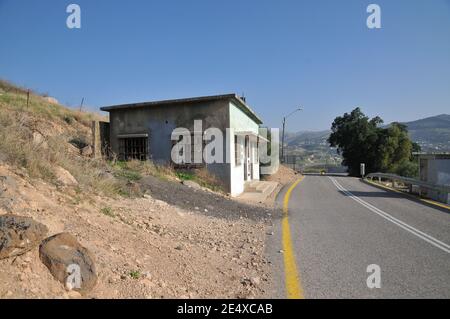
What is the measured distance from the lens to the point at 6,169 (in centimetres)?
551

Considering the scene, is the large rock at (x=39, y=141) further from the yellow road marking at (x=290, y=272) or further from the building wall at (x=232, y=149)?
the building wall at (x=232, y=149)

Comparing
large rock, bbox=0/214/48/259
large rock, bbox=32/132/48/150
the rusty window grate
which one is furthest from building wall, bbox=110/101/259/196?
large rock, bbox=0/214/48/259

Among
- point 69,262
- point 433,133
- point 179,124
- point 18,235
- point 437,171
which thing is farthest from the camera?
point 433,133

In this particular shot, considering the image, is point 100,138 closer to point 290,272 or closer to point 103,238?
point 103,238


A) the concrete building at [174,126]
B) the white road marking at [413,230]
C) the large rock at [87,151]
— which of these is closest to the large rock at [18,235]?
the white road marking at [413,230]


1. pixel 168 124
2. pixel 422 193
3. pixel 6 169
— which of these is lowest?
Result: pixel 422 193

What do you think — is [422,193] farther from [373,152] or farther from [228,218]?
[373,152]

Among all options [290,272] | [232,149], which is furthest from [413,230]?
[232,149]

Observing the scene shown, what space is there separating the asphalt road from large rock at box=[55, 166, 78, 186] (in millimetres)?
3895

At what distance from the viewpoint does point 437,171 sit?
582 inches

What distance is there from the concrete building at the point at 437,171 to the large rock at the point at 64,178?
1326cm

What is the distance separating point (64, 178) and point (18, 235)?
3.17 meters
